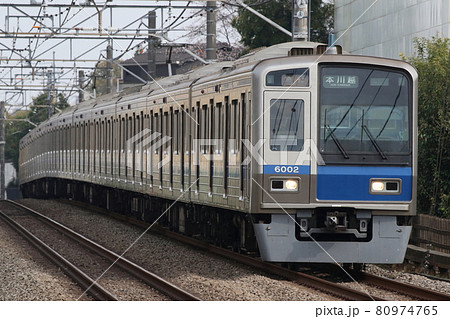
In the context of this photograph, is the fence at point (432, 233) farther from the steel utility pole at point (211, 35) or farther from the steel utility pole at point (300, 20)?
the steel utility pole at point (211, 35)

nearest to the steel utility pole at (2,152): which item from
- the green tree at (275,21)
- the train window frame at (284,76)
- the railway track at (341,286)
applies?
the green tree at (275,21)

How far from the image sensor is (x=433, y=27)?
25.0 meters

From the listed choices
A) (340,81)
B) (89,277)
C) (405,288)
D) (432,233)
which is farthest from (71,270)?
(432,233)

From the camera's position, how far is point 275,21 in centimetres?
3806

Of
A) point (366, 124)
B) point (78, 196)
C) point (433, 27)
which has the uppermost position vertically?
point (433, 27)

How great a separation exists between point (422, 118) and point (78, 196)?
17087 mm

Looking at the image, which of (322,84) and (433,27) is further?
(433,27)

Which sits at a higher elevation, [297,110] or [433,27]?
[433,27]

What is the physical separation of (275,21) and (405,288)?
27.3 meters

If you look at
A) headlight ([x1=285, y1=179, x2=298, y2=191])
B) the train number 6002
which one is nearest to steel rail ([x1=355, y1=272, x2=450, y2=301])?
headlight ([x1=285, y1=179, x2=298, y2=191])

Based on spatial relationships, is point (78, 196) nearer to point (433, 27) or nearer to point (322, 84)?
point (433, 27)

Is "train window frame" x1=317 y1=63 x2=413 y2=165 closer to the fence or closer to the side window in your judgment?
the side window

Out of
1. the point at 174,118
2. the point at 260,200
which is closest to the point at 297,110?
the point at 260,200

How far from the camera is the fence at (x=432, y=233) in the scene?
15.6 m
